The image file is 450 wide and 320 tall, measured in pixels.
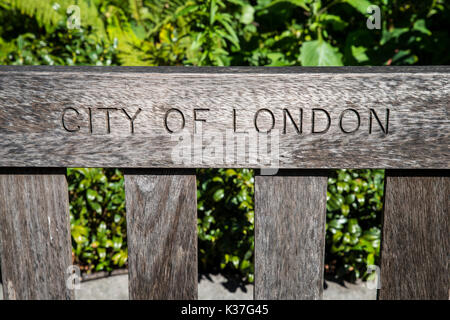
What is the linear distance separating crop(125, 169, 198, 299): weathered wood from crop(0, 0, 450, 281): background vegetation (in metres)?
0.95

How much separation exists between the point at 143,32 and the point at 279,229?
2.32m

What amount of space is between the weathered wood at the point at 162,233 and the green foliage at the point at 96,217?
3.62 ft

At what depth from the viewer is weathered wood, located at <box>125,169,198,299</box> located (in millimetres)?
998

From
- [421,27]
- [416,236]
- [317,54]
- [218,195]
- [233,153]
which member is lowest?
[218,195]

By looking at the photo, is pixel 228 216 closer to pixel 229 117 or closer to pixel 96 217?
pixel 96 217

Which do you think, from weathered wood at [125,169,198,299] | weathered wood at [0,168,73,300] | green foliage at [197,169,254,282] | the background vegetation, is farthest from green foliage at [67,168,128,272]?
weathered wood at [125,169,198,299]

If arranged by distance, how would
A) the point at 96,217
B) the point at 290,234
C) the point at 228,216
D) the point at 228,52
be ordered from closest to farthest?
the point at 290,234, the point at 228,216, the point at 96,217, the point at 228,52

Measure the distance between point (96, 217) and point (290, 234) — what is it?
57.5 inches

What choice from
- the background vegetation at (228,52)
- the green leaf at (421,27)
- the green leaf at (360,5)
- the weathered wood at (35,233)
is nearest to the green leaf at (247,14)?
the background vegetation at (228,52)

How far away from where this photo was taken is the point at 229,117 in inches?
35.7

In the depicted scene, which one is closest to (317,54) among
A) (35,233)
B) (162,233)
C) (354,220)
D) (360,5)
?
(360,5)

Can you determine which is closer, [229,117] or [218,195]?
[229,117]
